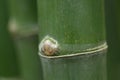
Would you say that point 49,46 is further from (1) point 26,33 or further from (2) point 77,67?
(1) point 26,33

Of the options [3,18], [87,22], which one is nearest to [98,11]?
[87,22]

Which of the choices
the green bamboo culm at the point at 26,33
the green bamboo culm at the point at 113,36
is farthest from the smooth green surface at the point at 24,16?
the green bamboo culm at the point at 113,36

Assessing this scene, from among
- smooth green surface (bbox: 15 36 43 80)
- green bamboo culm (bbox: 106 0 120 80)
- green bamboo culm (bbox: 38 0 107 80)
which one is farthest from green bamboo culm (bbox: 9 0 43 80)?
green bamboo culm (bbox: 38 0 107 80)

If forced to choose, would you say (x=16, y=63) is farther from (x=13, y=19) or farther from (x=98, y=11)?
(x=98, y=11)

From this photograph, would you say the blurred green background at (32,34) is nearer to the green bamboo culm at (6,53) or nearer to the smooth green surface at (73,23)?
the green bamboo culm at (6,53)


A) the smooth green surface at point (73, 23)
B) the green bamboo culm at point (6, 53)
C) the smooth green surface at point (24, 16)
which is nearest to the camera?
the smooth green surface at point (73, 23)

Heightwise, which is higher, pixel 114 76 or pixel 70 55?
pixel 70 55

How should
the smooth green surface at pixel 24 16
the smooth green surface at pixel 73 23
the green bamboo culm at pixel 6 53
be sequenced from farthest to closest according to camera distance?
1. the green bamboo culm at pixel 6 53
2. the smooth green surface at pixel 24 16
3. the smooth green surface at pixel 73 23
